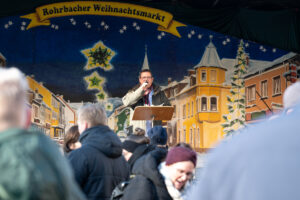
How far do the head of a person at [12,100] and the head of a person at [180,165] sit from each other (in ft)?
4.08

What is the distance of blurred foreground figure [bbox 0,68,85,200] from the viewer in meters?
1.08

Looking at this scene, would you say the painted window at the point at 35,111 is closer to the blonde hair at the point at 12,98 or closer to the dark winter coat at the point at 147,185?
the dark winter coat at the point at 147,185

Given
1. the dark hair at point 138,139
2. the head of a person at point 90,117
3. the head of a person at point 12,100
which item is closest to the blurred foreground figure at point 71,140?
the dark hair at point 138,139

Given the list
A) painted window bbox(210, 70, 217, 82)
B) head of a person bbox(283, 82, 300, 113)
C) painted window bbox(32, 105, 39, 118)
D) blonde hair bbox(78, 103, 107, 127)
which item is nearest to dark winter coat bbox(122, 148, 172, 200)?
blonde hair bbox(78, 103, 107, 127)

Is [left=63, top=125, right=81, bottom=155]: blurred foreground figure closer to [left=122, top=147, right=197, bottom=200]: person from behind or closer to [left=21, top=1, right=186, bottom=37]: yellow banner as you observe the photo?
[left=122, top=147, right=197, bottom=200]: person from behind

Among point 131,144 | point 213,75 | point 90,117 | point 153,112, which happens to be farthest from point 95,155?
point 213,75

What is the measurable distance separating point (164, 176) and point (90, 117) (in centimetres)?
69

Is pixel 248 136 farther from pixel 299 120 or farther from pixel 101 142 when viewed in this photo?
pixel 101 142

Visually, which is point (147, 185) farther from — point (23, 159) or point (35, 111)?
point (35, 111)

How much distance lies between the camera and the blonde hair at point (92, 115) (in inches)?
110

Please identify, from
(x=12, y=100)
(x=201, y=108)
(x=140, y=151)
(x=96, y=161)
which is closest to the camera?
(x=12, y=100)

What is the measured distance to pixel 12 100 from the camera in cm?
123

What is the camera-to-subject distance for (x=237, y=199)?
932 mm

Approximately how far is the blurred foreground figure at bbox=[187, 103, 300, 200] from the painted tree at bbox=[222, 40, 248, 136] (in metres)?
8.70
